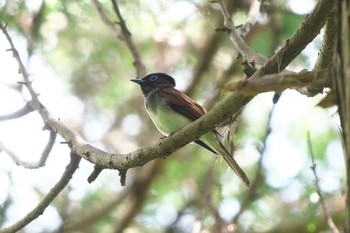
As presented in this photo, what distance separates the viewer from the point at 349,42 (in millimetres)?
1503

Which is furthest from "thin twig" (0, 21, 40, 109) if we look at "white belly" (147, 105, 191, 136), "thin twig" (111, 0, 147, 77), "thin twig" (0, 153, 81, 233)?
"thin twig" (111, 0, 147, 77)

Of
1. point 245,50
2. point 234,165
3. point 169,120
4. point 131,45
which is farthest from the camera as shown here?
point 131,45

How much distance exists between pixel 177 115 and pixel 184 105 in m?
0.10

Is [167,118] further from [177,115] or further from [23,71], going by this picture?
[23,71]

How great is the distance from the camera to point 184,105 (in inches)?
183

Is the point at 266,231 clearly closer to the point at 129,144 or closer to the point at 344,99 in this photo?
the point at 129,144

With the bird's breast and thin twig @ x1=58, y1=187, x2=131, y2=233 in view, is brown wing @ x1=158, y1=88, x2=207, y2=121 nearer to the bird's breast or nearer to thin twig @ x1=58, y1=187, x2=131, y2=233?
the bird's breast

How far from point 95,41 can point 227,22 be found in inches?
119

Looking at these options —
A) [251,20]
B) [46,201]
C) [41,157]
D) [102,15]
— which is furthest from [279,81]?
[102,15]

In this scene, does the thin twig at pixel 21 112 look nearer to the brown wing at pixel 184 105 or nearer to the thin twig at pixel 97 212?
the brown wing at pixel 184 105

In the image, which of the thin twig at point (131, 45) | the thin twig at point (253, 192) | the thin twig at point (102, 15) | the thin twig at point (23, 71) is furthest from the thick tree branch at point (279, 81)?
the thin twig at point (102, 15)

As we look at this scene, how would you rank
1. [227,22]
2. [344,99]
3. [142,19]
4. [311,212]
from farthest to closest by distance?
[142,19] < [311,212] < [227,22] < [344,99]

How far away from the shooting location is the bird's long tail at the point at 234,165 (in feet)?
13.8

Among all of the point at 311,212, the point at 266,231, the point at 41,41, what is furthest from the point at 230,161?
the point at 41,41
